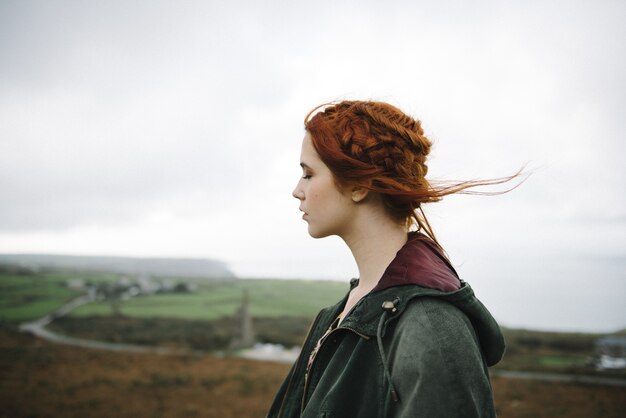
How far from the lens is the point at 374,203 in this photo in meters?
1.73

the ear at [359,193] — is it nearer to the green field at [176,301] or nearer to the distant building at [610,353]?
the distant building at [610,353]

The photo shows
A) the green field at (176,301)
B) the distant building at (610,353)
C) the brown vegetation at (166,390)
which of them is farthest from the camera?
the green field at (176,301)

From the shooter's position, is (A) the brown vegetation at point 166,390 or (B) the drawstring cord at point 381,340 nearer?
(B) the drawstring cord at point 381,340

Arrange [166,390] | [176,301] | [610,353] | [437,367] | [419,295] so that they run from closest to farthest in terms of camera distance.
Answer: [437,367] → [419,295] → [166,390] → [610,353] → [176,301]

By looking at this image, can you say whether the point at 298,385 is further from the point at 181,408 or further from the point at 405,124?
the point at 181,408

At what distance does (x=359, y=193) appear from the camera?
169cm

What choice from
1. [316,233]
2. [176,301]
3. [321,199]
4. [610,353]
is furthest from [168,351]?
[610,353]

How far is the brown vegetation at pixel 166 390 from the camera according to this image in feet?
47.2

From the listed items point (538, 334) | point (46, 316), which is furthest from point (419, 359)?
point (46, 316)

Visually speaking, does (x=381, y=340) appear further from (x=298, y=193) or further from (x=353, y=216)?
(x=298, y=193)

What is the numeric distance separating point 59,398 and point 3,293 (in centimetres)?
5244

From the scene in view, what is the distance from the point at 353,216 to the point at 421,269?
0.43 metres

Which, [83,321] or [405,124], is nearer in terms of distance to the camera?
[405,124]

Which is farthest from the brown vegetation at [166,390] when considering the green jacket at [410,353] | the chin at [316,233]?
the green jacket at [410,353]
